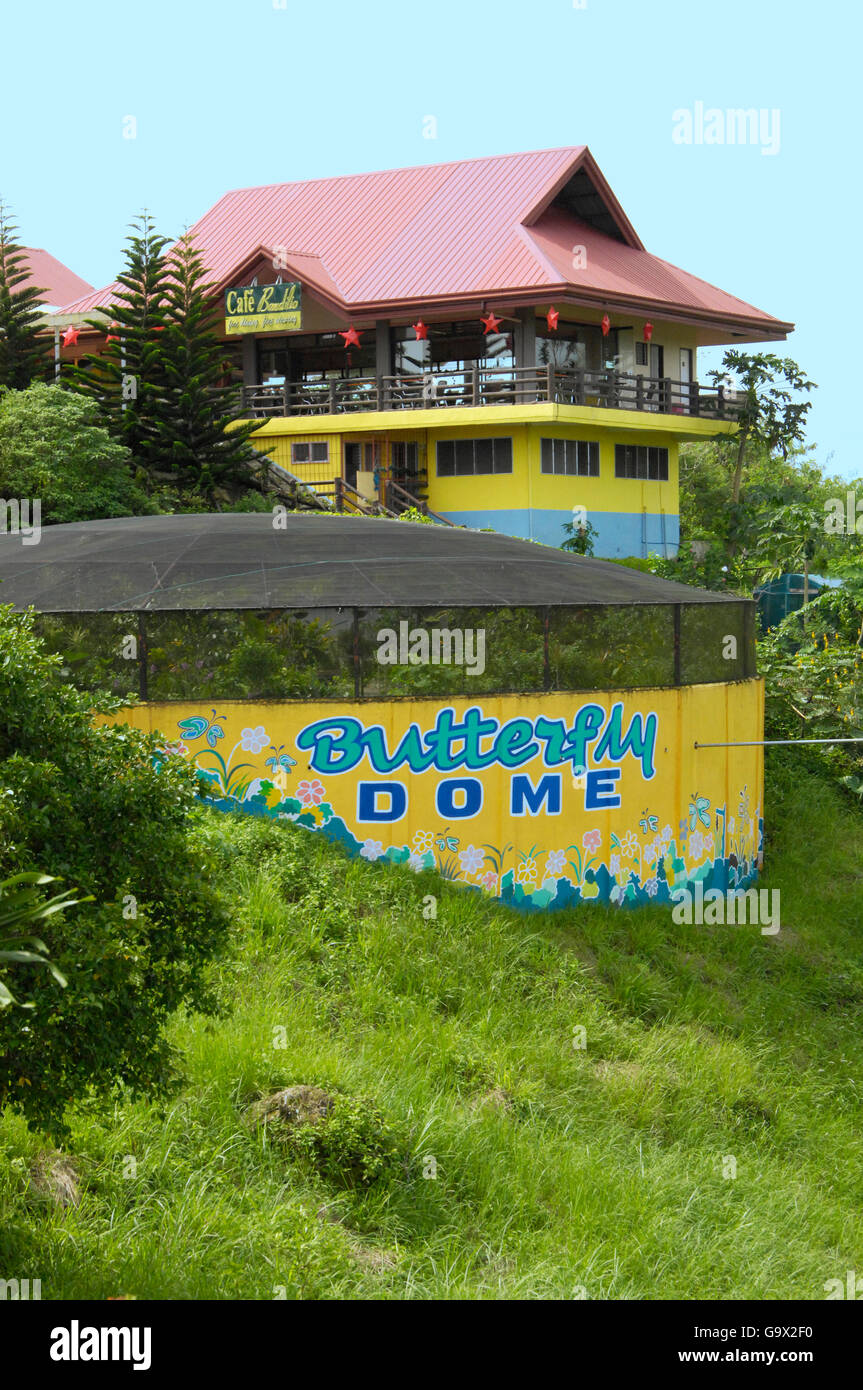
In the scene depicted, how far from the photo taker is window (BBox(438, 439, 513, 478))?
3725 centimetres

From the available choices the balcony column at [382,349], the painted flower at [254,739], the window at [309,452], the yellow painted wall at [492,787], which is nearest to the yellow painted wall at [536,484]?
the balcony column at [382,349]

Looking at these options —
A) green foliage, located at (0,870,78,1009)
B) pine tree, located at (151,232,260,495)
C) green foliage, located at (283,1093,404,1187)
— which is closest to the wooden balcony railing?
pine tree, located at (151,232,260,495)

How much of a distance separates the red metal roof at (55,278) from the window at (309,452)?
22.7 m

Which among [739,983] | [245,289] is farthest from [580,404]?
[739,983]

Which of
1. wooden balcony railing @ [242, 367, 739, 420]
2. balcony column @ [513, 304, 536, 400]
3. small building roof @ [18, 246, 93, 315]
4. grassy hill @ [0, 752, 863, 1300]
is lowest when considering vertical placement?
grassy hill @ [0, 752, 863, 1300]

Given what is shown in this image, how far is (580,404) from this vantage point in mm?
37312

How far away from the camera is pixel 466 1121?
38.2 feet

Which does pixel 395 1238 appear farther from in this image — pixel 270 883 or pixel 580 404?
pixel 580 404

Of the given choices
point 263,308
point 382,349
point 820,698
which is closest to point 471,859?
point 820,698

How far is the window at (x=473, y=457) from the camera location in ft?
122

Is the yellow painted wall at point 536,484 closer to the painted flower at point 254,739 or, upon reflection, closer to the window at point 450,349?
the window at point 450,349

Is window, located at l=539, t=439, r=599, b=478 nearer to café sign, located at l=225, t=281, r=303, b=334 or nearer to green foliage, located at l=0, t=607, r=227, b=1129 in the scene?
café sign, located at l=225, t=281, r=303, b=334

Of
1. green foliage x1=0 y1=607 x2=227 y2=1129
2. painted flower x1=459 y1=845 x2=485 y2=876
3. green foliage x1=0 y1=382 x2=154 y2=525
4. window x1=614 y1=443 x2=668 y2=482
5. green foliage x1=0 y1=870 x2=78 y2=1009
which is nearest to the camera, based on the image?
green foliage x1=0 y1=870 x2=78 y2=1009

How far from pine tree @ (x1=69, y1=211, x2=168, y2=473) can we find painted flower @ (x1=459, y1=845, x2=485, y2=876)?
19.8m
